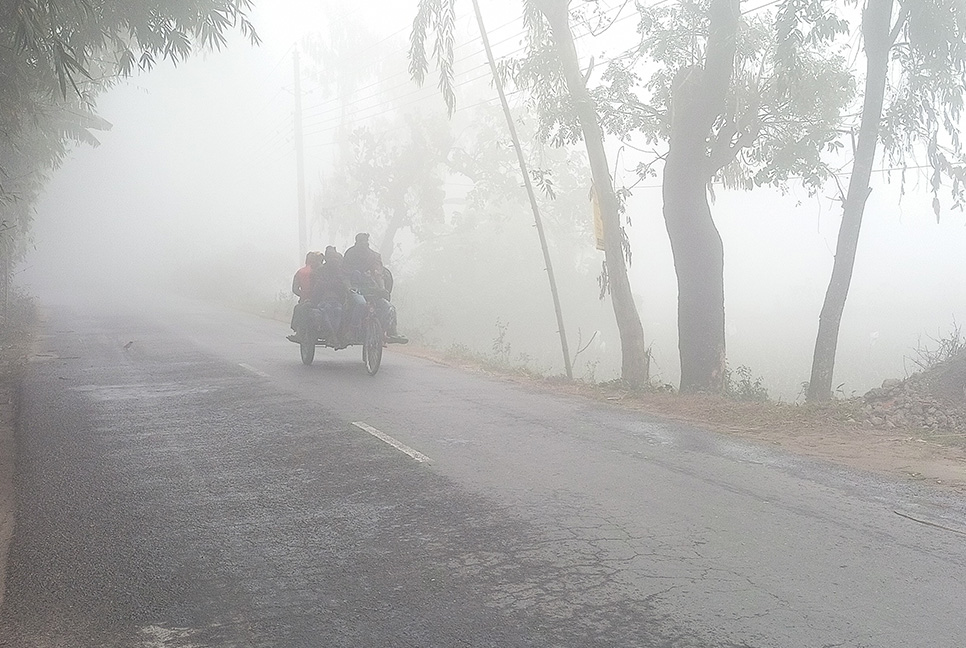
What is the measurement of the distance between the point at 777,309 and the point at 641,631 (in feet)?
173

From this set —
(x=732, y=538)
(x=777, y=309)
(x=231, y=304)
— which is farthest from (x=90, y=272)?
(x=732, y=538)

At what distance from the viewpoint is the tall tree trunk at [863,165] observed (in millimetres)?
12562

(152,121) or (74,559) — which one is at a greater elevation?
(152,121)

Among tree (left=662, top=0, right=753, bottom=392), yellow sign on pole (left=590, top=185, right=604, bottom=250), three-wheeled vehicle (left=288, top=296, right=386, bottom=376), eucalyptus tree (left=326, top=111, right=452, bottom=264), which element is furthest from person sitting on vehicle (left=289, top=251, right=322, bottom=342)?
eucalyptus tree (left=326, top=111, right=452, bottom=264)

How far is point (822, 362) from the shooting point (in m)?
12.8

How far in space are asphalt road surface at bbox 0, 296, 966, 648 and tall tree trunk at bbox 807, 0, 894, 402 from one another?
4.20 m

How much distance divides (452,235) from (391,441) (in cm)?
3623

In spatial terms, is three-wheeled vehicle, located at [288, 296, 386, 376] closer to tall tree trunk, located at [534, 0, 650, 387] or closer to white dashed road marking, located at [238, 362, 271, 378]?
white dashed road marking, located at [238, 362, 271, 378]

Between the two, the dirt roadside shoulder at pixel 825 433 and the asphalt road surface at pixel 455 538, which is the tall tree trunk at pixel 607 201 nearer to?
the dirt roadside shoulder at pixel 825 433

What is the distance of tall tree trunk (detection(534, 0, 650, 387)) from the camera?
1548cm

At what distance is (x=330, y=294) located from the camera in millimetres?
14508

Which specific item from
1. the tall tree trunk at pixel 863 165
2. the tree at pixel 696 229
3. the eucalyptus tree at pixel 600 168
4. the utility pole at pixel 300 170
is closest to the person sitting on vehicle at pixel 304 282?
the eucalyptus tree at pixel 600 168

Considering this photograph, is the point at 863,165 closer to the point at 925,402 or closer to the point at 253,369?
the point at 925,402

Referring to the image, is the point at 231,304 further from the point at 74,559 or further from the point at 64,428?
the point at 74,559
